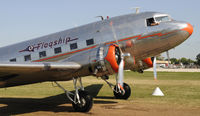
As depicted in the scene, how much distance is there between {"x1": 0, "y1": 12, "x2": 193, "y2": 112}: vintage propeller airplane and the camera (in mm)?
11008

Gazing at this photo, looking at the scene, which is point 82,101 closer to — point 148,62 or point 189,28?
point 148,62

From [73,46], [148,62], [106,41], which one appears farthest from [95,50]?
[148,62]

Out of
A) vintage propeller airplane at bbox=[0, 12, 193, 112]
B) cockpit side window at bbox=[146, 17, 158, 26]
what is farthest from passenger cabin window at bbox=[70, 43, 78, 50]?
cockpit side window at bbox=[146, 17, 158, 26]

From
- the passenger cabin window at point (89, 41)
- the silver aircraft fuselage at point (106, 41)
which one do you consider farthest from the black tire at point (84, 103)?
the passenger cabin window at point (89, 41)

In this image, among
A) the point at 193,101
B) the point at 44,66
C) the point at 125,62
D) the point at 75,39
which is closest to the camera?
the point at 44,66

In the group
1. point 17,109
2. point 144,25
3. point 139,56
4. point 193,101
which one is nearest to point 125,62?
point 139,56

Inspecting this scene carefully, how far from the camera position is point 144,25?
41.1ft

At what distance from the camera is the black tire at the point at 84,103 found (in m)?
11.9

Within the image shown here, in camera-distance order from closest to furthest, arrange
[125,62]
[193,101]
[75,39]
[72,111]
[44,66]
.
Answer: [44,66]
[125,62]
[72,111]
[75,39]
[193,101]

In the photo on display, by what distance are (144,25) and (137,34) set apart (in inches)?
26.9

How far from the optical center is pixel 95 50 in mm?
11414

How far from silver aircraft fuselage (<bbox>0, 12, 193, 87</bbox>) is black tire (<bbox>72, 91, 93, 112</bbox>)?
111 cm

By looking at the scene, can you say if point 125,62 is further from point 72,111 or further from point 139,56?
point 72,111

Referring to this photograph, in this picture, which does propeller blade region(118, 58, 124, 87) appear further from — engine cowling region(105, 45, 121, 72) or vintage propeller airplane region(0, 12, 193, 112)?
engine cowling region(105, 45, 121, 72)
